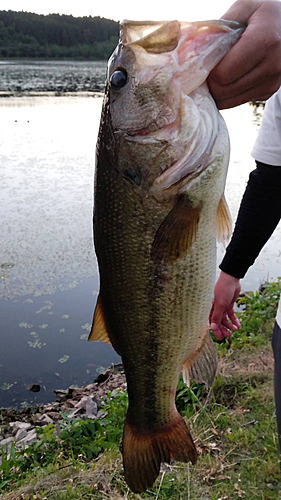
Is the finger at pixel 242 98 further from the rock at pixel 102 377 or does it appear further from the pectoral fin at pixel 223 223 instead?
the rock at pixel 102 377

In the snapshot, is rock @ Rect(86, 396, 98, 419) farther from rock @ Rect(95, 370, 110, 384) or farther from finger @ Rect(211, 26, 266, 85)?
finger @ Rect(211, 26, 266, 85)

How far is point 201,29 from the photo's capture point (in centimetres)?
147

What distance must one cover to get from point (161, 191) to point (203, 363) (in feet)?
2.57

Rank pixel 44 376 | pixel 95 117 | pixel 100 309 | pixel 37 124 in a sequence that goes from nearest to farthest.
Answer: pixel 100 309 → pixel 44 376 → pixel 37 124 → pixel 95 117

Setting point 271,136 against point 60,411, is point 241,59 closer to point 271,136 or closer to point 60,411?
point 271,136

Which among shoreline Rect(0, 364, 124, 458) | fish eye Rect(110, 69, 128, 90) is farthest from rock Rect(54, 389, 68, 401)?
fish eye Rect(110, 69, 128, 90)

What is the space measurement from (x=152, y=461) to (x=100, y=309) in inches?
28.1

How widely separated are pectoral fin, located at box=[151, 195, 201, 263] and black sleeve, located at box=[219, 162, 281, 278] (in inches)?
27.8

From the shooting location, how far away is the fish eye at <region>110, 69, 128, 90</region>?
1.63 m

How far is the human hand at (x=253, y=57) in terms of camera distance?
136cm

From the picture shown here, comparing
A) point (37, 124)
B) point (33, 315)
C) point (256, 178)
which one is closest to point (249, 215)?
point (256, 178)

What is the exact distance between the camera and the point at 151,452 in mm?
1980

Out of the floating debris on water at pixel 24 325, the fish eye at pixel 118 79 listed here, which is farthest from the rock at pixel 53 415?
the fish eye at pixel 118 79

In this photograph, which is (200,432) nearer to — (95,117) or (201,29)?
(201,29)
